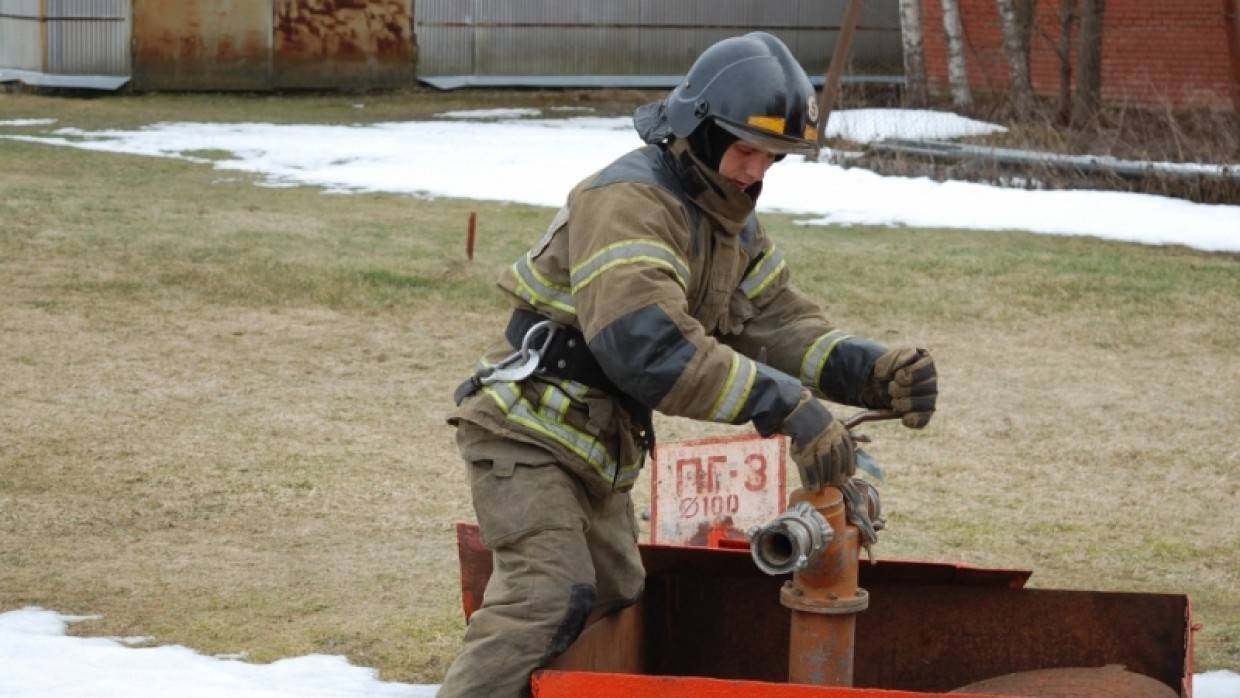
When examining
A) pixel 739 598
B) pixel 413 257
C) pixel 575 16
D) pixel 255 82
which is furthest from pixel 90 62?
pixel 739 598

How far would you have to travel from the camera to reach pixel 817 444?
120 inches

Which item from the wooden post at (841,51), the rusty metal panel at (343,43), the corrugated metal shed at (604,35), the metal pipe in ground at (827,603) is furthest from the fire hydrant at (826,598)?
the corrugated metal shed at (604,35)

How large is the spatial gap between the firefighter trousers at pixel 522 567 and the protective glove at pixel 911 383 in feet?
2.02

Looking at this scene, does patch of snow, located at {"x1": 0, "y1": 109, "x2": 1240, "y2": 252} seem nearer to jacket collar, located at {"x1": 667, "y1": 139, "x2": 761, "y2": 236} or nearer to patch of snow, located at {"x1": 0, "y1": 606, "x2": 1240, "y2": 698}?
patch of snow, located at {"x1": 0, "y1": 606, "x2": 1240, "y2": 698}

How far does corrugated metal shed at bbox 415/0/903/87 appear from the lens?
76.3ft

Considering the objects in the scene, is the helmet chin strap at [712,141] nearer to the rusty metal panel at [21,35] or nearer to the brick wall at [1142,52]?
the brick wall at [1142,52]

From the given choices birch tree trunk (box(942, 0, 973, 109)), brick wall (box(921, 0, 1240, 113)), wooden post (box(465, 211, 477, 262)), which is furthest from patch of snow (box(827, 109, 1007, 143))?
wooden post (box(465, 211, 477, 262))

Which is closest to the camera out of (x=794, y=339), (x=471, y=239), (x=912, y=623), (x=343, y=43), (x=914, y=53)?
(x=794, y=339)

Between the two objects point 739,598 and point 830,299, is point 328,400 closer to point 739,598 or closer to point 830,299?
point 830,299

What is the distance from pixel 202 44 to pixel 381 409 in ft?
50.0

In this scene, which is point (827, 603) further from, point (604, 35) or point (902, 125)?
point (604, 35)

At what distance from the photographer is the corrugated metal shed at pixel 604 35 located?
23.3 metres

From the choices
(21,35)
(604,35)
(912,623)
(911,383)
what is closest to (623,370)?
(911,383)

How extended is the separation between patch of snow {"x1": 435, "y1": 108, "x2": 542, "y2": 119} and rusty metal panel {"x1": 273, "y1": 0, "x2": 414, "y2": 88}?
2310 mm
